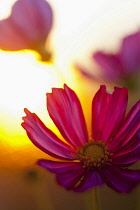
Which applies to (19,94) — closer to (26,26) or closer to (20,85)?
(20,85)

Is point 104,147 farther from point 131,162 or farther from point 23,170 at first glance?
point 23,170

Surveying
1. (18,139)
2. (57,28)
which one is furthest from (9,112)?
(57,28)

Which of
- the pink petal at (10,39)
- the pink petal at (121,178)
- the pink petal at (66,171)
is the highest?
the pink petal at (10,39)

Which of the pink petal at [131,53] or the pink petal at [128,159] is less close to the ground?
A: the pink petal at [131,53]

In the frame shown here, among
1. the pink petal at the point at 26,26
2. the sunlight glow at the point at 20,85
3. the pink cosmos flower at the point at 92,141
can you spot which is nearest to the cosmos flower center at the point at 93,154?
the pink cosmos flower at the point at 92,141

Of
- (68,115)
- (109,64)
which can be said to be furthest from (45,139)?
(109,64)

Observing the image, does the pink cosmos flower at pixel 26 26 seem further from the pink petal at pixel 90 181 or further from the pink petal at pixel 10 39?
the pink petal at pixel 90 181
